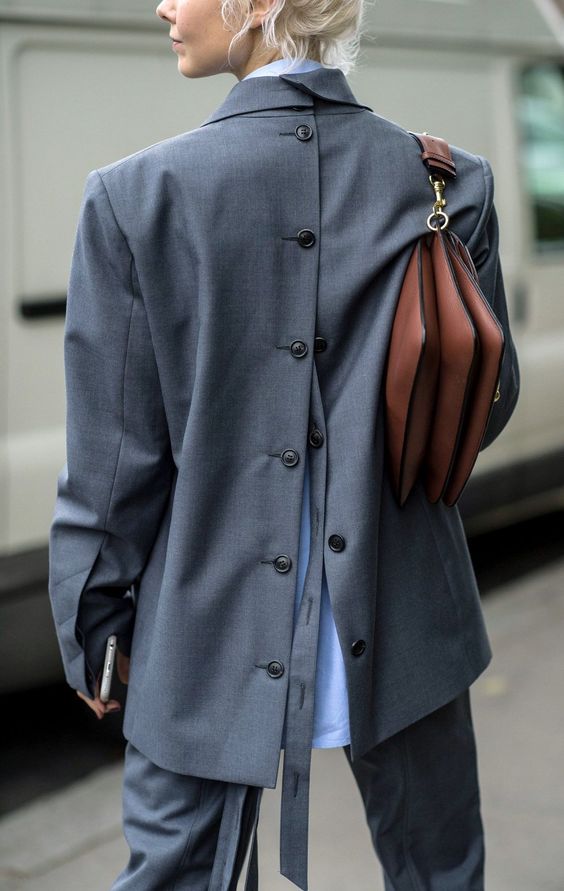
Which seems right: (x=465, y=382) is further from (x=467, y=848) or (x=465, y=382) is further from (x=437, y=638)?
(x=467, y=848)

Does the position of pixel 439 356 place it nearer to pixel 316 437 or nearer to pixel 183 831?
pixel 316 437

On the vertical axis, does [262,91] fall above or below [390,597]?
above

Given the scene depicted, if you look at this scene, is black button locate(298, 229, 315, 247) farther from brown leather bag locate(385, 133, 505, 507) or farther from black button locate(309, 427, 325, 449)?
black button locate(309, 427, 325, 449)

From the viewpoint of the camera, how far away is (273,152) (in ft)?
5.92

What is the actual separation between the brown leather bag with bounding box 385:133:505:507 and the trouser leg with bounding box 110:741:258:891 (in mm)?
529

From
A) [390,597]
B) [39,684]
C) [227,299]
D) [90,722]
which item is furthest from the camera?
[90,722]

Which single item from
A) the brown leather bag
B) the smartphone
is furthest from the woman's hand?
the brown leather bag

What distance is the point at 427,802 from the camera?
6.93ft

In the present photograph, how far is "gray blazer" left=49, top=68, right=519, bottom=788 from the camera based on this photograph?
1.79m

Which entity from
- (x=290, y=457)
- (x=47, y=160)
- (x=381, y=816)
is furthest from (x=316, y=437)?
(x=47, y=160)

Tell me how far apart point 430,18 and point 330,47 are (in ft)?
10.2

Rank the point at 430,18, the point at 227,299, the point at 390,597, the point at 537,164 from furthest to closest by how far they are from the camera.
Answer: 1. the point at 537,164
2. the point at 430,18
3. the point at 390,597
4. the point at 227,299

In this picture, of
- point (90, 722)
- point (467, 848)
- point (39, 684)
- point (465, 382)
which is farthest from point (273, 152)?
point (90, 722)

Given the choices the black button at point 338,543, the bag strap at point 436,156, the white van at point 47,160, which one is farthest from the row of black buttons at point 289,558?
the white van at point 47,160
